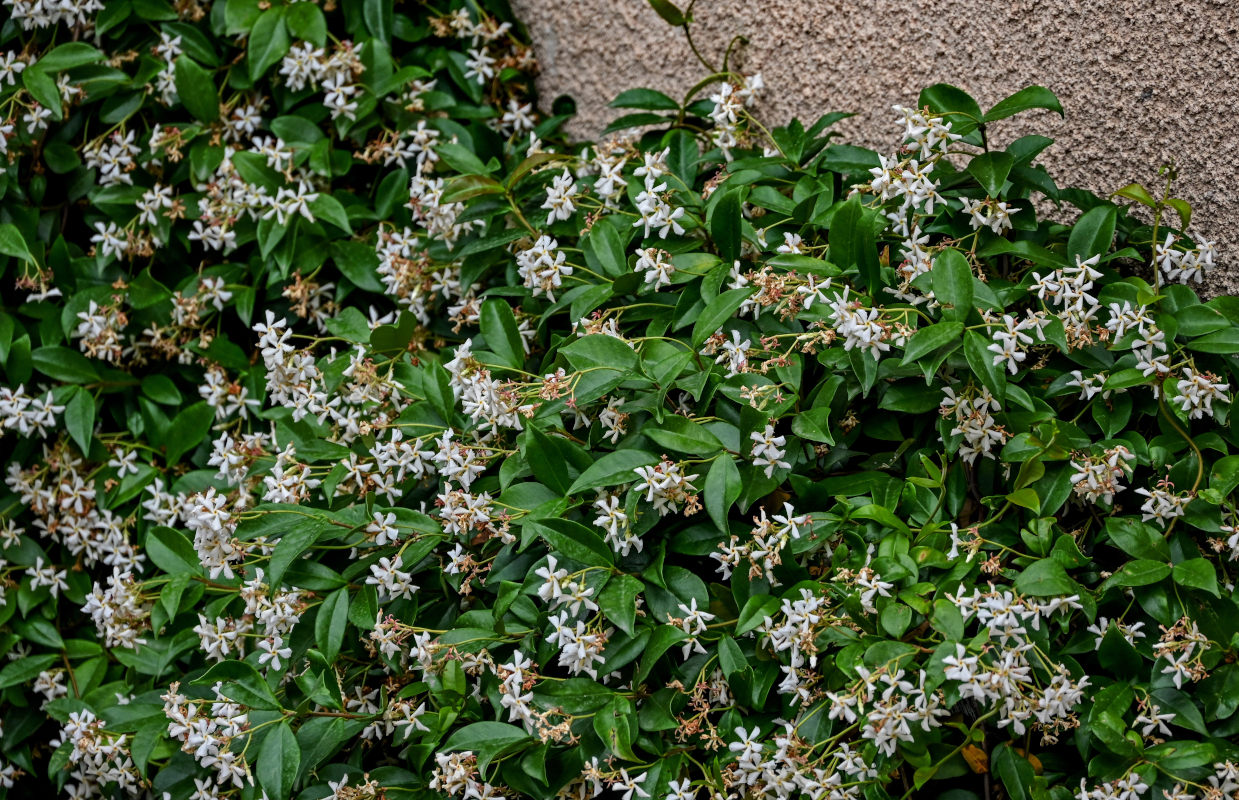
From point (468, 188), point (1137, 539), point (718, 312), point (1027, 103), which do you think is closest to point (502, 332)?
point (468, 188)

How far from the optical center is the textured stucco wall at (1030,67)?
161 cm

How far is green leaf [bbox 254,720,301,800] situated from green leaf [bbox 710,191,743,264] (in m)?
0.95

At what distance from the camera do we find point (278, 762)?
1486 mm

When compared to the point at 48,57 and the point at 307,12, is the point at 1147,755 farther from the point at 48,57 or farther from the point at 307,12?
the point at 48,57

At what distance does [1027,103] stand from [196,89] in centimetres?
163

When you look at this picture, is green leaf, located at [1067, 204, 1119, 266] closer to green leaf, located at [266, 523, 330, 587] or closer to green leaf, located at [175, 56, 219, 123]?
green leaf, located at [266, 523, 330, 587]

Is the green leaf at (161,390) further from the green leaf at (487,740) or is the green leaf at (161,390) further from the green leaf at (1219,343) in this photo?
the green leaf at (1219,343)

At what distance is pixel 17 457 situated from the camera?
7.22 feet

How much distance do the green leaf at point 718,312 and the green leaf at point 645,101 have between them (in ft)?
2.15

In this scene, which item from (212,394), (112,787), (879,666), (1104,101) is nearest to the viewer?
(879,666)

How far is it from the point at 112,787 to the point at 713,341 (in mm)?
1364

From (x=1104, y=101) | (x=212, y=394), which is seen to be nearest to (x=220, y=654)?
(x=212, y=394)

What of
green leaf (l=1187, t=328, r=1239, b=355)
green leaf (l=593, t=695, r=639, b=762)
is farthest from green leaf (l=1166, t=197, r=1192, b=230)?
green leaf (l=593, t=695, r=639, b=762)

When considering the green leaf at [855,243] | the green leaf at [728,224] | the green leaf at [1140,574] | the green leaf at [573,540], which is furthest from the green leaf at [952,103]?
the green leaf at [573,540]
